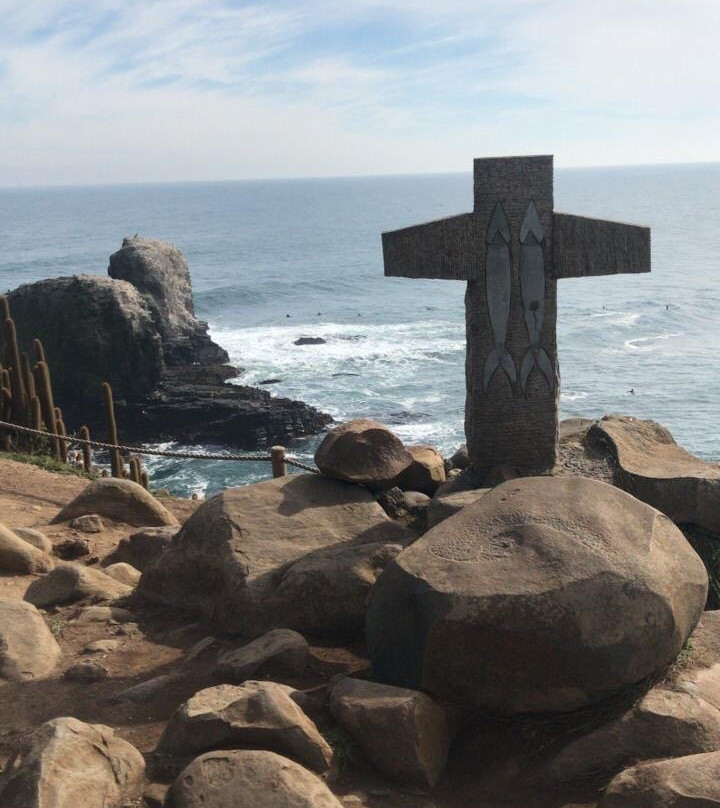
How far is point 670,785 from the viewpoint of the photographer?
4238mm

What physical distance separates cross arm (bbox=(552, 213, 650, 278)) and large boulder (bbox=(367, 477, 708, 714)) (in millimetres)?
3089

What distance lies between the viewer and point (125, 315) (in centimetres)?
3359

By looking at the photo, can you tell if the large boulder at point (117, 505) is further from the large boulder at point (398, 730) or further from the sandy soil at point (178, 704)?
the large boulder at point (398, 730)

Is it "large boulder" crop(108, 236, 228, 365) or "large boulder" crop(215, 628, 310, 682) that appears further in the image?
"large boulder" crop(108, 236, 228, 365)

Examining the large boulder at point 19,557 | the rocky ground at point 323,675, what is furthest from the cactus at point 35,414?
A: the rocky ground at point 323,675

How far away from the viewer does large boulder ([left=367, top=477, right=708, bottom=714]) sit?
15.8 feet

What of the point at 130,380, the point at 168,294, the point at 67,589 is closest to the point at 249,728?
the point at 67,589

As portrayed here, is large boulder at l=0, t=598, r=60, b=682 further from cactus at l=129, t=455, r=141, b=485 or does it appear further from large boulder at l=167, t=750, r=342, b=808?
cactus at l=129, t=455, r=141, b=485

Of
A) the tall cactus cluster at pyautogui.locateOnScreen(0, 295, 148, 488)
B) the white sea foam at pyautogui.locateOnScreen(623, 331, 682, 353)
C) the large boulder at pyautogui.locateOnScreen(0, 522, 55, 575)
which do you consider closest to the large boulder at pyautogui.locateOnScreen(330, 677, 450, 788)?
the large boulder at pyautogui.locateOnScreen(0, 522, 55, 575)

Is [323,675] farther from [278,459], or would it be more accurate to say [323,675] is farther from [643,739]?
[278,459]

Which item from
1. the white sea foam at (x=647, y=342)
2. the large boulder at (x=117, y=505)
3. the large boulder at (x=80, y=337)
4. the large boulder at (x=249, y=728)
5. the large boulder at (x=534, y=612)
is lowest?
the white sea foam at (x=647, y=342)

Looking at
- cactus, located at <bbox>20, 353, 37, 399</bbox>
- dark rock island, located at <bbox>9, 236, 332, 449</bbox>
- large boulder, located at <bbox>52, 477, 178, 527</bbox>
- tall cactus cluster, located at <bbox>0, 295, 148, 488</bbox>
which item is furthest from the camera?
dark rock island, located at <bbox>9, 236, 332, 449</bbox>

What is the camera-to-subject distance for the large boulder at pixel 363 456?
7.84 m

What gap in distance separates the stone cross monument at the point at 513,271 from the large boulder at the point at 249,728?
4068 mm
